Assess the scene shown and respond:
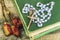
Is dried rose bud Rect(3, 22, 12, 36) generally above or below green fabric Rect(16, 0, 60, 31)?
below

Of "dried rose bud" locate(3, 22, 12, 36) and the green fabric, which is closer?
the green fabric

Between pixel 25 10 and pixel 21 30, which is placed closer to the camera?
pixel 25 10

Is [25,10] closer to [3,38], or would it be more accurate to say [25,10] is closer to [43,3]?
[43,3]

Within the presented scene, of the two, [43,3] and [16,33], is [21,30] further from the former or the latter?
[43,3]

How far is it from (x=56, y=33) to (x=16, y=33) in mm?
310

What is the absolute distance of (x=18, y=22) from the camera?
5.57 feet

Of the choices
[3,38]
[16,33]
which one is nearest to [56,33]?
[16,33]

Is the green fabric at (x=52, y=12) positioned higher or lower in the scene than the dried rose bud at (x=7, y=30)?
higher

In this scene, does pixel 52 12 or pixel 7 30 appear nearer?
pixel 52 12

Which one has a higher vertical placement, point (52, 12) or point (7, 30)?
point (52, 12)

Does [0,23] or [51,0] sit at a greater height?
[51,0]

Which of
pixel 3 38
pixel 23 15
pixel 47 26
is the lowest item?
pixel 3 38

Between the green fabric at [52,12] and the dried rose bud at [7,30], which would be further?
the dried rose bud at [7,30]

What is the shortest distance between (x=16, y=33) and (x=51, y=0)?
0.42m
